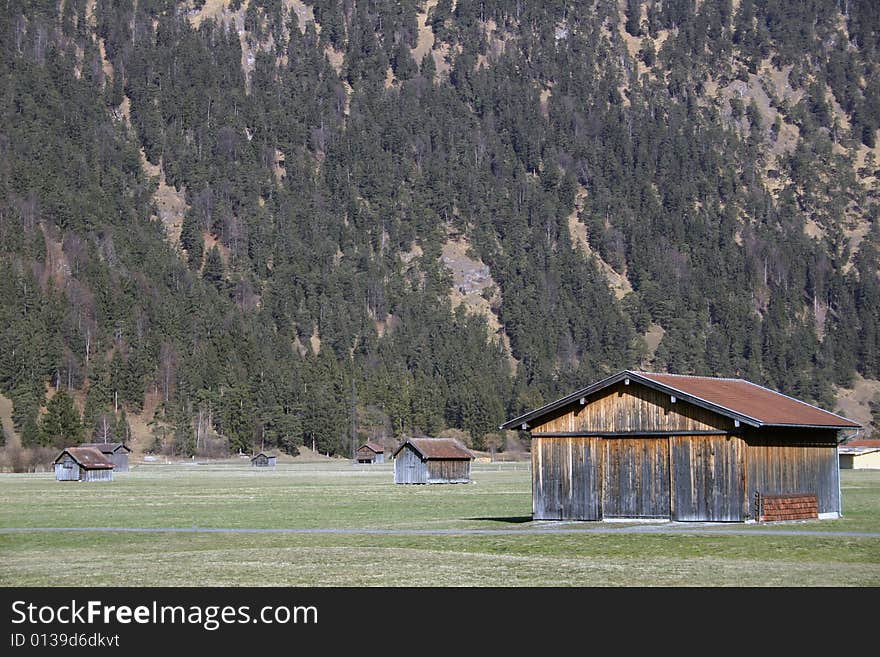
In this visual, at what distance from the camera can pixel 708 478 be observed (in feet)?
154

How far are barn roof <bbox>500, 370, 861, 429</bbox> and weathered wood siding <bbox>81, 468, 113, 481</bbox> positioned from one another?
2775 inches

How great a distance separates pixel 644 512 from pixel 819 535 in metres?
7.86

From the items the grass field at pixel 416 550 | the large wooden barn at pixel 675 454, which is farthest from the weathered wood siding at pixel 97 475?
the large wooden barn at pixel 675 454

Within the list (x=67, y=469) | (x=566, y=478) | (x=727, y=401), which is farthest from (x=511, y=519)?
(x=67, y=469)

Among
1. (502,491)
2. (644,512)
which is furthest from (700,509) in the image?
(502,491)

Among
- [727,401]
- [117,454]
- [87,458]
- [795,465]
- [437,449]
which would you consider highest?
[727,401]

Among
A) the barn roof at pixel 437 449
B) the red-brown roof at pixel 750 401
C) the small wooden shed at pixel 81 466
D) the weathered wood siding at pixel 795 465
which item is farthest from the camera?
the small wooden shed at pixel 81 466

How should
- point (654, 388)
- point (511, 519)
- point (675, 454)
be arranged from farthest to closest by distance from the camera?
1. point (511, 519)
2. point (654, 388)
3. point (675, 454)

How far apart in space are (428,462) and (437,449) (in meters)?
1.65

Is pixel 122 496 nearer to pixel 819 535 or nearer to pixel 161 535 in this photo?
pixel 161 535

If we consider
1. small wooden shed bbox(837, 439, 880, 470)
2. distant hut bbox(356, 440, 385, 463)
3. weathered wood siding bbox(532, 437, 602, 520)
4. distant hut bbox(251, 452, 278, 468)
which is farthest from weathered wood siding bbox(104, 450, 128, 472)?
weathered wood siding bbox(532, 437, 602, 520)

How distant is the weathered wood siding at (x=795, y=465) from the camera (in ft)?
154

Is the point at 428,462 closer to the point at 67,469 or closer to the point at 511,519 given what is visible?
the point at 67,469

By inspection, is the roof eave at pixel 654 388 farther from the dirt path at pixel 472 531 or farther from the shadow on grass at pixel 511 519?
the dirt path at pixel 472 531
